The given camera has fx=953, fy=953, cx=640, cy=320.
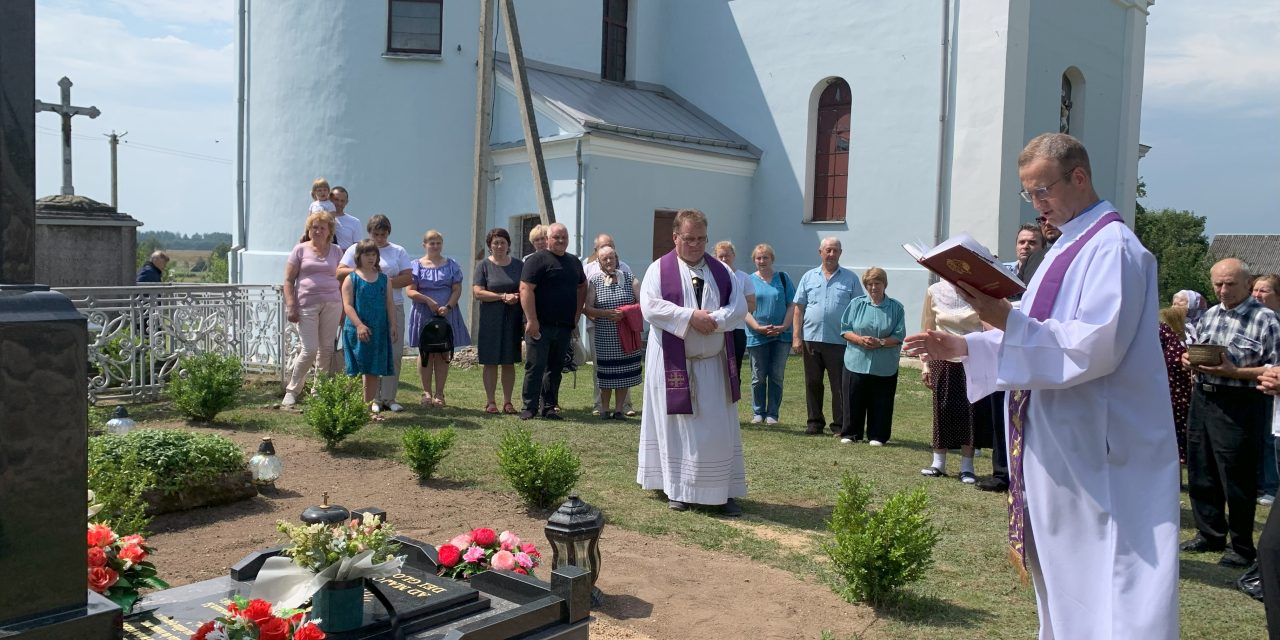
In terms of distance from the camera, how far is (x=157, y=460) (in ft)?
19.7

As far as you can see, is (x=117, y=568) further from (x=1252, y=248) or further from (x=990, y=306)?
(x=1252, y=248)

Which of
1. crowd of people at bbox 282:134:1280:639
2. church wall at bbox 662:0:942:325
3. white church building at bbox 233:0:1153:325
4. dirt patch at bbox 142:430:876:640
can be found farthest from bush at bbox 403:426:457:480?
church wall at bbox 662:0:942:325

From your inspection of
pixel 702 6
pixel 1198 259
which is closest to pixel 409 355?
pixel 702 6

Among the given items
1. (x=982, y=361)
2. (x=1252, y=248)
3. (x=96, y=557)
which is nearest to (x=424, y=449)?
(x=96, y=557)

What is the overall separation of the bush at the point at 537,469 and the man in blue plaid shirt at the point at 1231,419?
3952 mm

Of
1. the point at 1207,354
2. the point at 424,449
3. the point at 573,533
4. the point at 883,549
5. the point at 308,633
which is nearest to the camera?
the point at 308,633

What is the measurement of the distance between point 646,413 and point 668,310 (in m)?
0.77

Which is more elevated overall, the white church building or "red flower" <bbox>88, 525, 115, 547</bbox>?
the white church building

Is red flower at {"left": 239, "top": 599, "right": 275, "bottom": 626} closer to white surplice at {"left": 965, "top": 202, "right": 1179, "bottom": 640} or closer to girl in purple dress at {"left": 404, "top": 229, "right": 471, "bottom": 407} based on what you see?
white surplice at {"left": 965, "top": 202, "right": 1179, "bottom": 640}

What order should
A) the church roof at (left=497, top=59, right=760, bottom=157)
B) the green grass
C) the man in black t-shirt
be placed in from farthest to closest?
the church roof at (left=497, top=59, right=760, bottom=157) < the man in black t-shirt < the green grass

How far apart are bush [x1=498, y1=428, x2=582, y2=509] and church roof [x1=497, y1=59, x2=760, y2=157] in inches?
410

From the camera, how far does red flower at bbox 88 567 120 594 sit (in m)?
2.98

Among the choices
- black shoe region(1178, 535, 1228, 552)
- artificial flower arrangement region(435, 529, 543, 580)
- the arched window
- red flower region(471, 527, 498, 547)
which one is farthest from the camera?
the arched window

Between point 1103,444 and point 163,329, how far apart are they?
9.65 m
